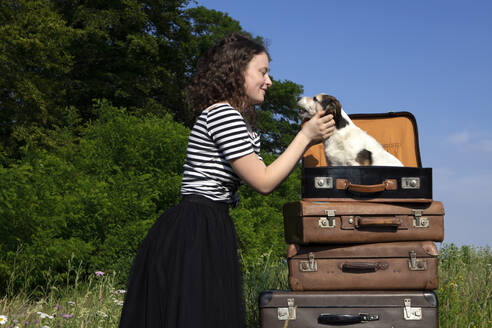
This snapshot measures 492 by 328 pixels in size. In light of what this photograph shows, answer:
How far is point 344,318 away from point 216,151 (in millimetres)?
1859

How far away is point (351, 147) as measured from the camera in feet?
14.6

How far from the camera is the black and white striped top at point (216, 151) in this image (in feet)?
7.63

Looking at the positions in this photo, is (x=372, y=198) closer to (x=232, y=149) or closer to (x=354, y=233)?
(x=354, y=233)

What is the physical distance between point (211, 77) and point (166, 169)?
7.73 metres

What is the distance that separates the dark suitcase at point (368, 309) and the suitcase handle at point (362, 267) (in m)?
0.17

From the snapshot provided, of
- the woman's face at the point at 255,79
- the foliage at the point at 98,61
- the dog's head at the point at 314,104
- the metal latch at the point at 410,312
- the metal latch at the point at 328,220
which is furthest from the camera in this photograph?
the foliage at the point at 98,61

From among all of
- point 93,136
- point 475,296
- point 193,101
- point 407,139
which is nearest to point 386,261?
point 407,139

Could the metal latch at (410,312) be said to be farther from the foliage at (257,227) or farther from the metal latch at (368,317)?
the foliage at (257,227)

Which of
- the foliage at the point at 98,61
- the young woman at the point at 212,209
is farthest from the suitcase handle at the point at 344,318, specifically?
the foliage at the point at 98,61

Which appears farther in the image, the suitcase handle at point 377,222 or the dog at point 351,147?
the dog at point 351,147

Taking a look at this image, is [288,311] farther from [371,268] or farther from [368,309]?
[371,268]

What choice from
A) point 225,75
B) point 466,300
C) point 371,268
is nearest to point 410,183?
point 371,268

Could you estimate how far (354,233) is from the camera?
138 inches

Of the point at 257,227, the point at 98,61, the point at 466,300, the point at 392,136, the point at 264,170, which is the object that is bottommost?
the point at 257,227
